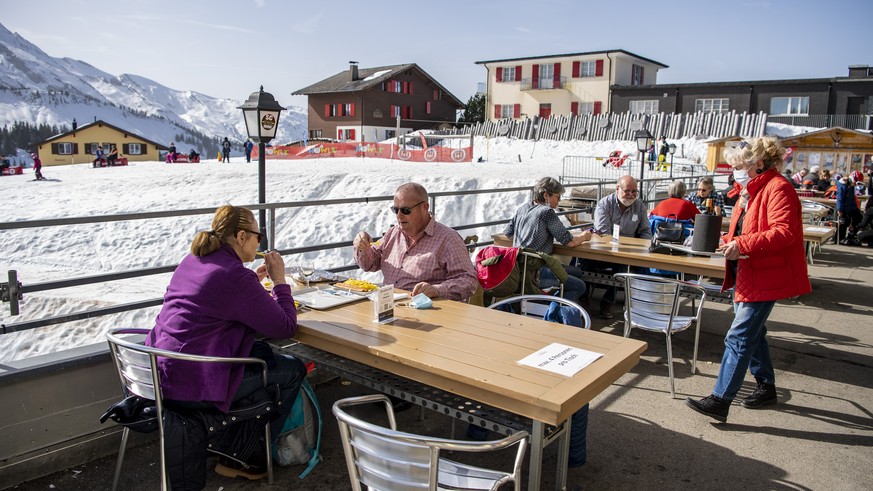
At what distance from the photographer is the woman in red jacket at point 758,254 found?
3.55m

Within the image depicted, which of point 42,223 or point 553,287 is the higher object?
point 42,223

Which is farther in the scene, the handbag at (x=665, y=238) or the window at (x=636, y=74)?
the window at (x=636, y=74)

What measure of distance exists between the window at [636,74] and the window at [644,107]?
302 inches

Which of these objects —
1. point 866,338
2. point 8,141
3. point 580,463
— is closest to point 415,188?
point 580,463

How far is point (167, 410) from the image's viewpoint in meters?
2.65

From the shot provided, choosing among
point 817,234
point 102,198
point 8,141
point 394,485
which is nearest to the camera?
point 394,485

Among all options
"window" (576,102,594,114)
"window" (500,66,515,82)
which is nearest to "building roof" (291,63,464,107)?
"window" (500,66,515,82)

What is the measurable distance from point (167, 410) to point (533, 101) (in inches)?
2128

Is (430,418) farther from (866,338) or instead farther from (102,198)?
(102,198)

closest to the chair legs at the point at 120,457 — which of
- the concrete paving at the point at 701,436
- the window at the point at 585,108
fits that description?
the concrete paving at the point at 701,436

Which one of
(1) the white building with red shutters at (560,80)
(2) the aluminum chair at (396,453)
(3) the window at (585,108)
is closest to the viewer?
(2) the aluminum chair at (396,453)

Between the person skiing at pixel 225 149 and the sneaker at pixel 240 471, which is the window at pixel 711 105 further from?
the sneaker at pixel 240 471

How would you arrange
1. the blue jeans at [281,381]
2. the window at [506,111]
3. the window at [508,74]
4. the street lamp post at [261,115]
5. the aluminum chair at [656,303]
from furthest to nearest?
the window at [506,111] → the window at [508,74] → the street lamp post at [261,115] → the aluminum chair at [656,303] → the blue jeans at [281,381]

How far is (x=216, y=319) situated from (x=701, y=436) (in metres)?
2.74
